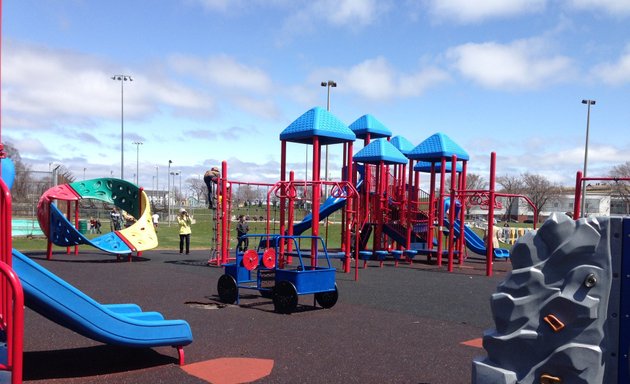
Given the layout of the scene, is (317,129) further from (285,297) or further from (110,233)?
(110,233)

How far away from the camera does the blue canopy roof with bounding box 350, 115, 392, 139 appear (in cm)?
2247

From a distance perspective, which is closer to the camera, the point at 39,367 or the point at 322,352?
the point at 39,367

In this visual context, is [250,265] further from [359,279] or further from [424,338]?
[359,279]

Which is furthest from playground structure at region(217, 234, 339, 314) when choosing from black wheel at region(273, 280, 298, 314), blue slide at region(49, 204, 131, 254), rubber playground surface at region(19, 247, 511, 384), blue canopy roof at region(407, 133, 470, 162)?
blue canopy roof at region(407, 133, 470, 162)

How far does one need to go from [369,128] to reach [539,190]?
177ft

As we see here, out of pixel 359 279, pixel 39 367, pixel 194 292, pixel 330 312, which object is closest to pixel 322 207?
pixel 359 279

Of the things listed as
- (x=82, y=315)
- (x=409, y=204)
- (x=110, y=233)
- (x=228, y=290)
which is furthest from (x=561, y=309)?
(x=409, y=204)

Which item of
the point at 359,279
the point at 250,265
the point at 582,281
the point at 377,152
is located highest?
the point at 377,152

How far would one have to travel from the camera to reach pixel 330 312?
9484 mm

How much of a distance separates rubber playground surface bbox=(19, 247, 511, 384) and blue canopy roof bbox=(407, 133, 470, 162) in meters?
7.20

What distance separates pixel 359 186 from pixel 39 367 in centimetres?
1528

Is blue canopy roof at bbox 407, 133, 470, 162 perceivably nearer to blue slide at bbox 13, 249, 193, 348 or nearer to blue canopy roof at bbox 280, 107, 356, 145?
blue canopy roof at bbox 280, 107, 356, 145

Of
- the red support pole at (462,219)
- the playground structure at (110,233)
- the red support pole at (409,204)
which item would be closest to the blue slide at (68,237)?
the playground structure at (110,233)

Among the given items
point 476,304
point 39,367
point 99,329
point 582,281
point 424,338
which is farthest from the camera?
point 476,304
